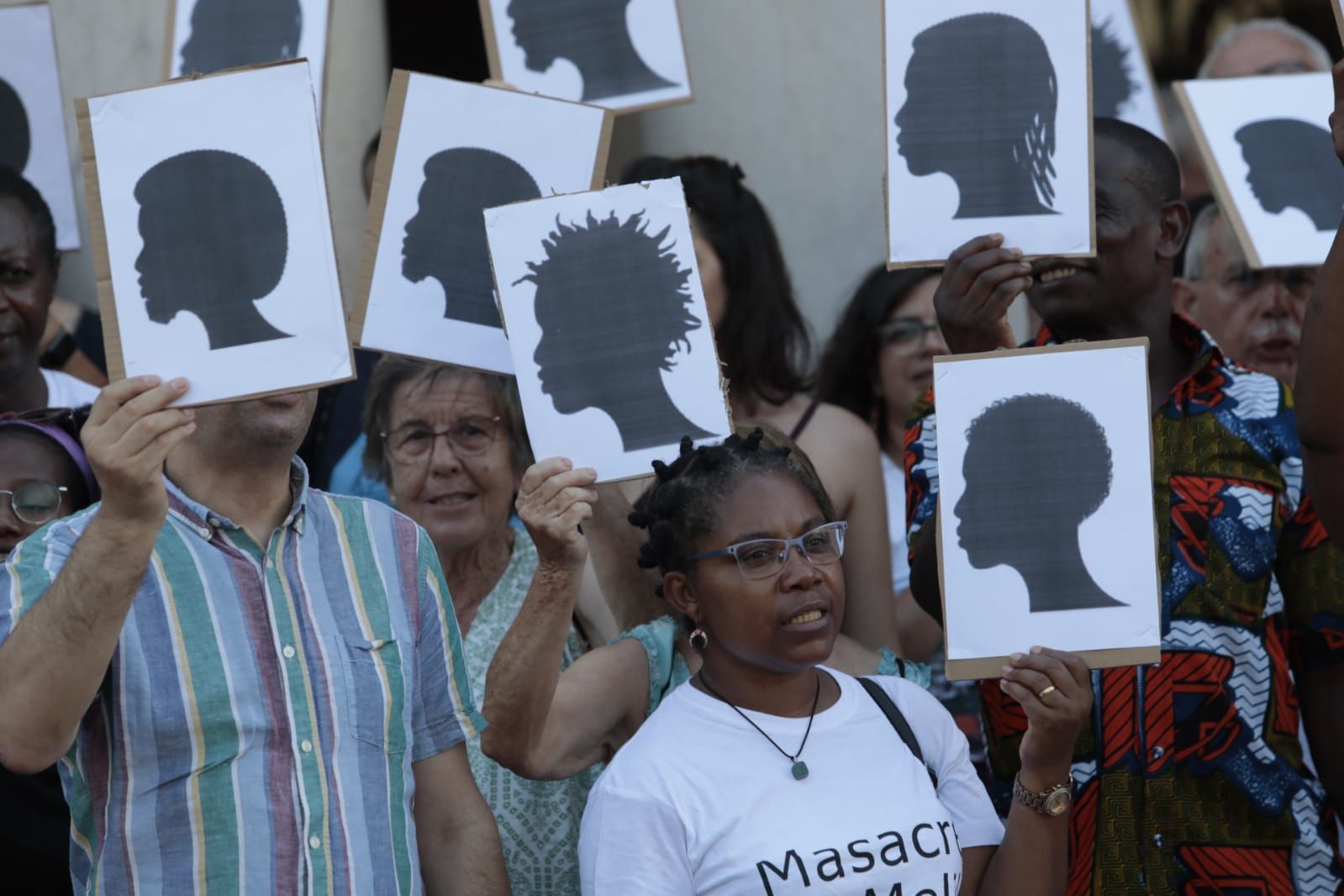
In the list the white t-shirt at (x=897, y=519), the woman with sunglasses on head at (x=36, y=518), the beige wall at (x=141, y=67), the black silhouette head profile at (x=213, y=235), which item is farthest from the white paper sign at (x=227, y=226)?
the beige wall at (x=141, y=67)

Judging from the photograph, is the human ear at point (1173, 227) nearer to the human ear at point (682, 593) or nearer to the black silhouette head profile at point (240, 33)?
the human ear at point (682, 593)

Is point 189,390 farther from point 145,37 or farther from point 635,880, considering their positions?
point 145,37

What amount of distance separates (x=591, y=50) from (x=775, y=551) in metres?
1.72

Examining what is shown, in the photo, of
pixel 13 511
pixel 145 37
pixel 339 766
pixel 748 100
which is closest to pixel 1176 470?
pixel 339 766

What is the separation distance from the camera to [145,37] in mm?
6406

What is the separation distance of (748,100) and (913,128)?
3.08 meters

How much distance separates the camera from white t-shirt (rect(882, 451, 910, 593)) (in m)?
4.70

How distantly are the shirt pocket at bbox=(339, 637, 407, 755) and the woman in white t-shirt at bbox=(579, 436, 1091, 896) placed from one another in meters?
0.37

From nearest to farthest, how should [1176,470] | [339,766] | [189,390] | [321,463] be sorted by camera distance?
[189,390] → [339,766] → [1176,470] → [321,463]

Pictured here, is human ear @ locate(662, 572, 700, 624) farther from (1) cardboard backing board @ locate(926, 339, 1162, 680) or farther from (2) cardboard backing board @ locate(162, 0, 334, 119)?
(2) cardboard backing board @ locate(162, 0, 334, 119)

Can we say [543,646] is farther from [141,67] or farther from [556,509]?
[141,67]

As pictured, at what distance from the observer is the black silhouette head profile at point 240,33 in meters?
4.42

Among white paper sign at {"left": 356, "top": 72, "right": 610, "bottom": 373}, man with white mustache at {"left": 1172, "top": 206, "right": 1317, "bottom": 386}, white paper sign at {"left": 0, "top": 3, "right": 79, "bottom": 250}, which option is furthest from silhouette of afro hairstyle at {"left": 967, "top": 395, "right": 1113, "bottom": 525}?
white paper sign at {"left": 0, "top": 3, "right": 79, "bottom": 250}

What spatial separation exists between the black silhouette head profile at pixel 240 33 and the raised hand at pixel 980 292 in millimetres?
1918
